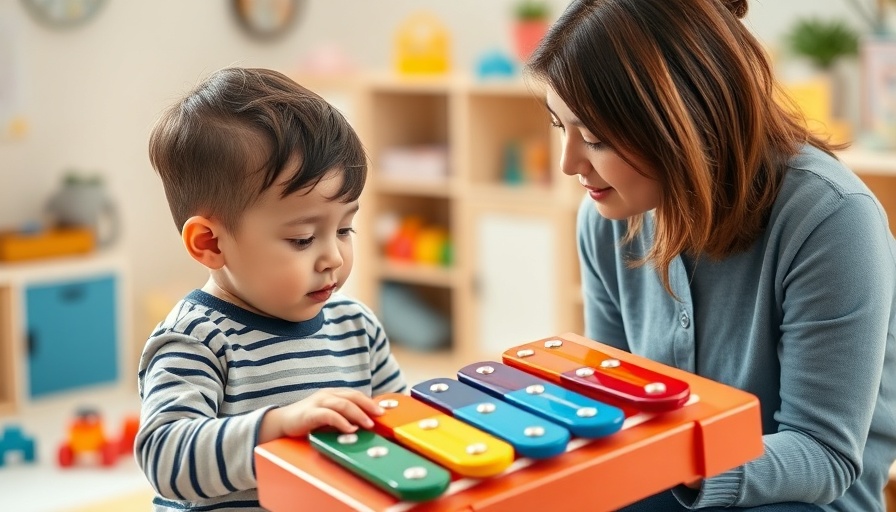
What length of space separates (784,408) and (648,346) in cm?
25

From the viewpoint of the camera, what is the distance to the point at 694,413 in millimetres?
1121

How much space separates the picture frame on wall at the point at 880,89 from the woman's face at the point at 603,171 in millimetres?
1570

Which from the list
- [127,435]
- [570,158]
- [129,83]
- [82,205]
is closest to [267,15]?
[129,83]

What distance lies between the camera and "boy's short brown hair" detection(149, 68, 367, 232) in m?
1.25

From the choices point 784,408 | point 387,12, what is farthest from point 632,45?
point 387,12

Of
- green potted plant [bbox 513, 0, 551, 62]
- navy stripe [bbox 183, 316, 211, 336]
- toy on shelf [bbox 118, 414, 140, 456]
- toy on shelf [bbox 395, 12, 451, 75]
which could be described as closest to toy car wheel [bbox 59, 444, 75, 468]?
toy on shelf [bbox 118, 414, 140, 456]

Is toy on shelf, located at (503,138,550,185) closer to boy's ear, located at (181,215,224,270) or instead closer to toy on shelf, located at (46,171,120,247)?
toy on shelf, located at (46,171,120,247)

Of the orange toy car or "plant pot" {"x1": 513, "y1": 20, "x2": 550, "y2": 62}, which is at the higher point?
"plant pot" {"x1": 513, "y1": 20, "x2": 550, "y2": 62}

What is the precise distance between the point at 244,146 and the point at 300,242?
0.39ft

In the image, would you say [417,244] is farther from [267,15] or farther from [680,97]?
[680,97]

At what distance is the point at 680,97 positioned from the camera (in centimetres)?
135

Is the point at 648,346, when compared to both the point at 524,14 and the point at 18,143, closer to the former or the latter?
the point at 524,14

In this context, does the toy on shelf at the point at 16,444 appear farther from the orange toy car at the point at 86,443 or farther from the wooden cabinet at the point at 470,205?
the wooden cabinet at the point at 470,205

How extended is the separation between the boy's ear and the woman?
434mm
